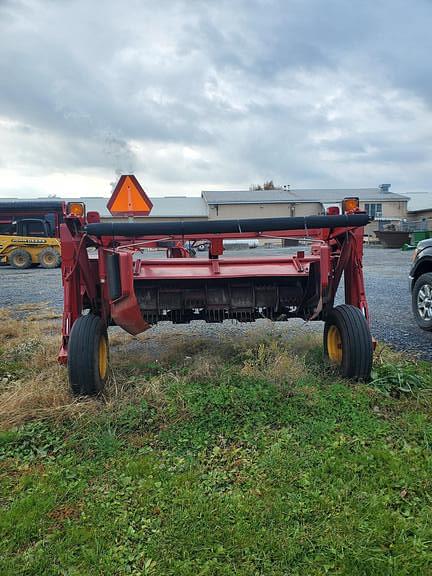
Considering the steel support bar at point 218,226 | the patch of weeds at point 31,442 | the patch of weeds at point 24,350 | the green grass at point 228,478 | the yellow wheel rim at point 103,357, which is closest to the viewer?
the green grass at point 228,478

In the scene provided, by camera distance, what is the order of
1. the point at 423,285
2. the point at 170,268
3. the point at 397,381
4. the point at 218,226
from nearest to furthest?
the point at 218,226
the point at 397,381
the point at 170,268
the point at 423,285

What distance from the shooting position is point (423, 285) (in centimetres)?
625

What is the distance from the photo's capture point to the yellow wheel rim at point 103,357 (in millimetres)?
3829

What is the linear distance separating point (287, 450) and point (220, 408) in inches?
26.8

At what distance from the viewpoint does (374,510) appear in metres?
2.31

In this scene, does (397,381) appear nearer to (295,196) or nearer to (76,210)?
(76,210)

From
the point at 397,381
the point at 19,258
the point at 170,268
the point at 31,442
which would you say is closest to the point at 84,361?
the point at 31,442

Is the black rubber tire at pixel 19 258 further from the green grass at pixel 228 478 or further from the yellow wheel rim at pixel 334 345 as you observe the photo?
the yellow wheel rim at pixel 334 345

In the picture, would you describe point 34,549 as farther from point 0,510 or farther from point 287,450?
point 287,450

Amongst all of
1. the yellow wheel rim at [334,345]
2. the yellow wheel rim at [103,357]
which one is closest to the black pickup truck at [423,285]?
the yellow wheel rim at [334,345]

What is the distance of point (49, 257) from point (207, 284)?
56.8 feet

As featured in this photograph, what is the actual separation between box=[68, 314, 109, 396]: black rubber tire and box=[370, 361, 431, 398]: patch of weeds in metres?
2.31

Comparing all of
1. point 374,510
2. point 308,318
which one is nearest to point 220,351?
point 308,318

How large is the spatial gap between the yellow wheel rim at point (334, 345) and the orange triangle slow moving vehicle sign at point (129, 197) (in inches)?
100
